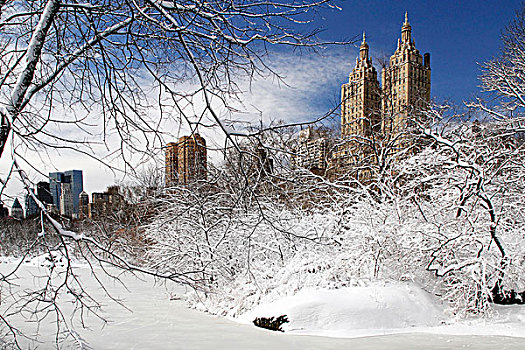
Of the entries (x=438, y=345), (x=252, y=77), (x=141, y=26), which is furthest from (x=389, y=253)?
(x=141, y=26)

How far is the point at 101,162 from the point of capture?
11.6 ft

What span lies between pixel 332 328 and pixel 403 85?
10.9 metres

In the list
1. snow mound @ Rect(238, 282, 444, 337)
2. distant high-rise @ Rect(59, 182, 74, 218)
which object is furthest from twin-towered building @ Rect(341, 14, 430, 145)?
distant high-rise @ Rect(59, 182, 74, 218)

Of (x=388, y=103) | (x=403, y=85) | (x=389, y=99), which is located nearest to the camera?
(x=389, y=99)

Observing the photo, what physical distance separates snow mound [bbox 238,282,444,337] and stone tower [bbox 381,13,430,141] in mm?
5385

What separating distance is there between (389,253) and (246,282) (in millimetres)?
3450

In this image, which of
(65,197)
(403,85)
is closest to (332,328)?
(65,197)

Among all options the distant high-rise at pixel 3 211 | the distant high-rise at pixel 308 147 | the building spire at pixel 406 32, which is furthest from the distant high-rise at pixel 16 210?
the building spire at pixel 406 32

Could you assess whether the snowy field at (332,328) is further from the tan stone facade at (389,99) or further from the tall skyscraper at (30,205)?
the tan stone facade at (389,99)

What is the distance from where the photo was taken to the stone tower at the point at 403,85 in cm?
1353

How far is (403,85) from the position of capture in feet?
52.7

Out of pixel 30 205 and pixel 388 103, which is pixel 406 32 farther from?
pixel 30 205

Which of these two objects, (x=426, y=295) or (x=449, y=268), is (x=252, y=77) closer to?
(x=449, y=268)

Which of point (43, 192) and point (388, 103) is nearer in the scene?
point (43, 192)
